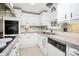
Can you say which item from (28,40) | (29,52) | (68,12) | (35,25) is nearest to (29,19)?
(35,25)

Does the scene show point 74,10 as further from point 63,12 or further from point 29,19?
point 29,19

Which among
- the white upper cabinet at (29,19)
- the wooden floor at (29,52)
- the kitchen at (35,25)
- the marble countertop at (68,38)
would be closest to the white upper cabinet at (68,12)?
the kitchen at (35,25)

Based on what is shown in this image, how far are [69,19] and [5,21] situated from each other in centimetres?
95

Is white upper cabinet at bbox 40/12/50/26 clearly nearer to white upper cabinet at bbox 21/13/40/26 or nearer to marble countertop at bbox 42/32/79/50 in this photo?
white upper cabinet at bbox 21/13/40/26

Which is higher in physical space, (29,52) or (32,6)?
(32,6)

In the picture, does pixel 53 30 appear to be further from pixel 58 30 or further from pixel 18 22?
pixel 18 22

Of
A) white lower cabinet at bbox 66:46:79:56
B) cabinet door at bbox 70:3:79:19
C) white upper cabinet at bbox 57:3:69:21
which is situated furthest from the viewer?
white upper cabinet at bbox 57:3:69:21

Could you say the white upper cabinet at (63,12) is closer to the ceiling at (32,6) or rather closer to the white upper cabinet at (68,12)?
the white upper cabinet at (68,12)

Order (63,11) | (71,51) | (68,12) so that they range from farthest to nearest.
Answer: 1. (63,11)
2. (68,12)
3. (71,51)

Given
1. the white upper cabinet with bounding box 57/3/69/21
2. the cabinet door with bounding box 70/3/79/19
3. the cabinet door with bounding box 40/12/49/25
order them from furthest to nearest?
the white upper cabinet with bounding box 57/3/69/21 → the cabinet door with bounding box 40/12/49/25 → the cabinet door with bounding box 70/3/79/19

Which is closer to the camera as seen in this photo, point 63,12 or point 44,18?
point 44,18

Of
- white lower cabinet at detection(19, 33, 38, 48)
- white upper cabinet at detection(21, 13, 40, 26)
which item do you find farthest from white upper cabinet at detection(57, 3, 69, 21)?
white lower cabinet at detection(19, 33, 38, 48)

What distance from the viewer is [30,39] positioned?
134 centimetres

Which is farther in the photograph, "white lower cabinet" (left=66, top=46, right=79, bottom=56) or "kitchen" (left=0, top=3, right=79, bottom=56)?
"kitchen" (left=0, top=3, right=79, bottom=56)
